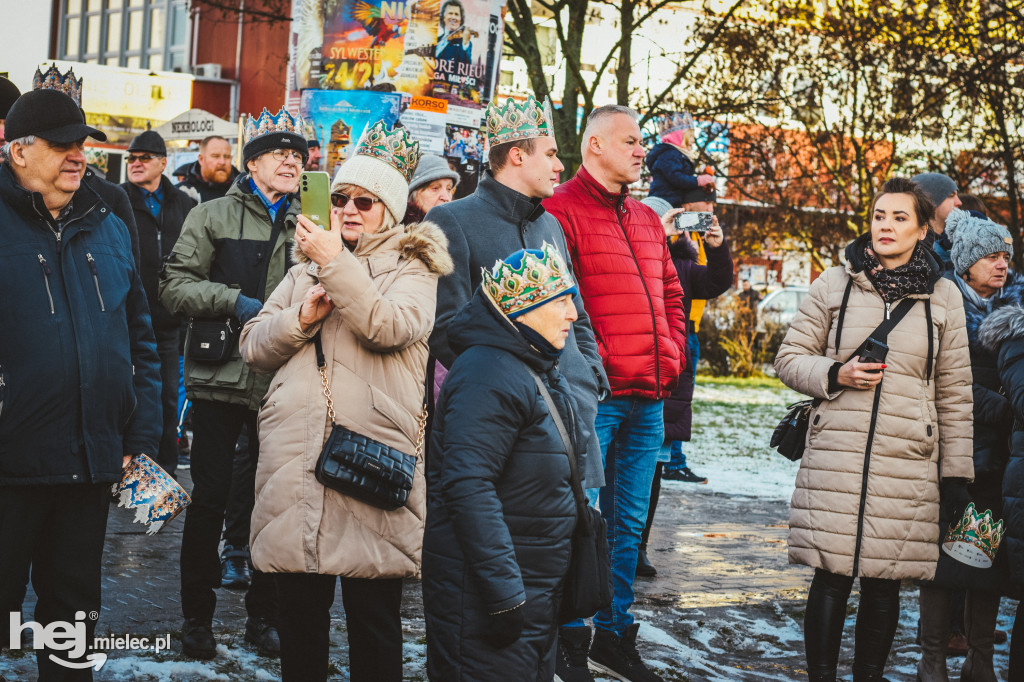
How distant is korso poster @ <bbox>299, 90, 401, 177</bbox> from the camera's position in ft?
30.6

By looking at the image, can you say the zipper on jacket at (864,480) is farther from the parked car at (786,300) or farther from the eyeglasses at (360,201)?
the parked car at (786,300)

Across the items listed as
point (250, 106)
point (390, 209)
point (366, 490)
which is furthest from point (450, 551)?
point (250, 106)

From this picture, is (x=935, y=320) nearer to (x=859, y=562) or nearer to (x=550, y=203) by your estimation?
(x=859, y=562)

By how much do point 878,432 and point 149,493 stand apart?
297 centimetres

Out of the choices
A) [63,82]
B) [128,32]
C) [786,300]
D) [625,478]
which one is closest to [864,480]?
[625,478]

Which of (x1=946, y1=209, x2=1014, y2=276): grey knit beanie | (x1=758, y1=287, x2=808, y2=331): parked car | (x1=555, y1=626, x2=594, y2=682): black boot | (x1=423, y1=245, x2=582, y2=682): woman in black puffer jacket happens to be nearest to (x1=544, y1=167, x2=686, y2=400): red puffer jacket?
(x1=555, y1=626, x2=594, y2=682): black boot

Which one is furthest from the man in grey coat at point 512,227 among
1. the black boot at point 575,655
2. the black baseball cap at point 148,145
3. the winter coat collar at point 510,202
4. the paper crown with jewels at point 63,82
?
the black baseball cap at point 148,145

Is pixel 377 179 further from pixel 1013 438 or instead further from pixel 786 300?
pixel 786 300

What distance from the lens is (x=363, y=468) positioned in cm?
390

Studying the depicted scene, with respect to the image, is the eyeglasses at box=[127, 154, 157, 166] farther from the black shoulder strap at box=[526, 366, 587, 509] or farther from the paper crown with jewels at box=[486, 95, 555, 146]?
the black shoulder strap at box=[526, 366, 587, 509]

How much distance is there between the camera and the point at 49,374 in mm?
4020

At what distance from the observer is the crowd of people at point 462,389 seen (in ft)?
12.1

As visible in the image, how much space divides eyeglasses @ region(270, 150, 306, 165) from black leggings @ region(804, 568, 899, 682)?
307 cm

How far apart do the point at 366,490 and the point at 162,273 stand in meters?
2.22
